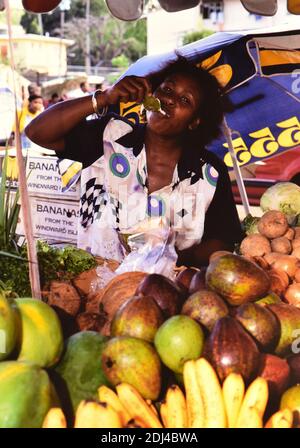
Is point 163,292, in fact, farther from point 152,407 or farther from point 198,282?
point 152,407

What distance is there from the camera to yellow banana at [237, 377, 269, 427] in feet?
4.46

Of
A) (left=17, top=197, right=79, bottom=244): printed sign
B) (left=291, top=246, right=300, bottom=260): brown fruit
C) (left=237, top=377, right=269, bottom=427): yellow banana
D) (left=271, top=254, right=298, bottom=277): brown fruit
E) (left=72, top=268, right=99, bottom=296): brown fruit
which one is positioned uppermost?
(left=237, top=377, right=269, bottom=427): yellow banana

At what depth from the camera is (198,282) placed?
71.1 inches

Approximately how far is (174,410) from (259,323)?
0.37m

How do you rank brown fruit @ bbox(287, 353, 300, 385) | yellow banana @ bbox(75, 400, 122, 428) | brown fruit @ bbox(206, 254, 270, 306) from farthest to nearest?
brown fruit @ bbox(206, 254, 270, 306) < brown fruit @ bbox(287, 353, 300, 385) < yellow banana @ bbox(75, 400, 122, 428)

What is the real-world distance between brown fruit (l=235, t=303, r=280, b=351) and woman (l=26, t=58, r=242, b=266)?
95cm

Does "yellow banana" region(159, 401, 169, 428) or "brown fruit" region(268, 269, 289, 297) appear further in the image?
"brown fruit" region(268, 269, 289, 297)

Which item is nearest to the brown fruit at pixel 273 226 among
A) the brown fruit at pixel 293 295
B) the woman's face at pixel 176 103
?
the woman's face at pixel 176 103

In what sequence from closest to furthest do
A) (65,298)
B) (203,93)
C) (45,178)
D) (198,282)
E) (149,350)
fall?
(149,350), (198,282), (65,298), (203,93), (45,178)

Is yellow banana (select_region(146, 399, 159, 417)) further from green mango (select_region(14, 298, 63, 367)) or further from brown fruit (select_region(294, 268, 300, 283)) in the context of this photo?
brown fruit (select_region(294, 268, 300, 283))

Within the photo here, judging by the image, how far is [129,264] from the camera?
2119 millimetres

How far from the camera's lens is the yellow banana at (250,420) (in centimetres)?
132

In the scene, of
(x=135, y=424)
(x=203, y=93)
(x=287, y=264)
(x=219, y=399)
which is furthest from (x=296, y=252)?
(x=135, y=424)

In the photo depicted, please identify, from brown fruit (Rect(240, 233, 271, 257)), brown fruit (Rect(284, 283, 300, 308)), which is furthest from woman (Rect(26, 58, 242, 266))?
brown fruit (Rect(284, 283, 300, 308))
